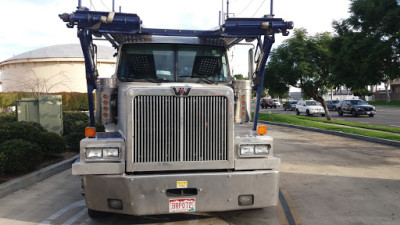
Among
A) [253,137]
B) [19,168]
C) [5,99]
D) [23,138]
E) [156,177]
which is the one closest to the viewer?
[156,177]

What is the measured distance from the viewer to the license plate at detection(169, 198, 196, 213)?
15.2 ft

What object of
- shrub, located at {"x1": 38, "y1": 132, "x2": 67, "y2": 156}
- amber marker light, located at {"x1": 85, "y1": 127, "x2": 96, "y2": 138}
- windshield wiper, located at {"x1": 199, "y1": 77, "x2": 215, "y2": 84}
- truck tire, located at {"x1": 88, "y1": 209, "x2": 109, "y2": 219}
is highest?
windshield wiper, located at {"x1": 199, "y1": 77, "x2": 215, "y2": 84}

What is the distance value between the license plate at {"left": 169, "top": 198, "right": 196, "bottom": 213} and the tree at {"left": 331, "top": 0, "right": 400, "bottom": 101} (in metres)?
8.39

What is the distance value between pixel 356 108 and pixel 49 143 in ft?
98.4

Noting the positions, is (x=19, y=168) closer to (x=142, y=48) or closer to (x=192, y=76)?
(x=142, y=48)

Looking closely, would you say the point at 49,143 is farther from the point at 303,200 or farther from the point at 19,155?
the point at 303,200

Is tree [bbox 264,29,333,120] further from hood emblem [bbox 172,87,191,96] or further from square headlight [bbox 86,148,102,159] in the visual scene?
square headlight [bbox 86,148,102,159]

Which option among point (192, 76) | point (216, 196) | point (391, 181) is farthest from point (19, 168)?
point (391, 181)

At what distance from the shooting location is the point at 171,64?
609 centimetres

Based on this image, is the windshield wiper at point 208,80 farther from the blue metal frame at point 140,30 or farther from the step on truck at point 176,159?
the step on truck at point 176,159

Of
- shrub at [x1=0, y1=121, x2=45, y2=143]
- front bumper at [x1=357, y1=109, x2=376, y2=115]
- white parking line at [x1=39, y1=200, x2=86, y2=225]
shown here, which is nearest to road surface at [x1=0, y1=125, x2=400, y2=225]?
white parking line at [x1=39, y1=200, x2=86, y2=225]

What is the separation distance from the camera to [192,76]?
6.07 metres

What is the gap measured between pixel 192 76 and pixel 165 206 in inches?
89.8

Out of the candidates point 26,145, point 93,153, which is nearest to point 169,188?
point 93,153
